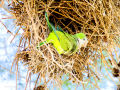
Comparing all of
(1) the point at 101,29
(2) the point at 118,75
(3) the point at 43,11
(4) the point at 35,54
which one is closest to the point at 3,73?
(4) the point at 35,54

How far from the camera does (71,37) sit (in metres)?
0.64

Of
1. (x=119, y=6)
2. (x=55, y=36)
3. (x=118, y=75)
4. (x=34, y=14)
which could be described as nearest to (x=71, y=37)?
(x=55, y=36)

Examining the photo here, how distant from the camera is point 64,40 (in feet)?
2.03

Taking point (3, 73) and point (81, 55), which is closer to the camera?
point (81, 55)

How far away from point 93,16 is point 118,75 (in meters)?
0.65

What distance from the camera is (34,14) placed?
507 mm

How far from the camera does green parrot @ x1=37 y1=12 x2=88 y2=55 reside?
0.57m

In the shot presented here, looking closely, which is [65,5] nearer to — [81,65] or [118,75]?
[81,65]

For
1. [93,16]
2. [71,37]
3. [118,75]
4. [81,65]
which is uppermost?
[93,16]

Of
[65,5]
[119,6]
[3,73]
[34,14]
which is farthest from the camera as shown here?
[3,73]

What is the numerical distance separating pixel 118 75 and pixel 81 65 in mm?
511

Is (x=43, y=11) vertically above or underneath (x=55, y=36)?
above

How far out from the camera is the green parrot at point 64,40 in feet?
1.86

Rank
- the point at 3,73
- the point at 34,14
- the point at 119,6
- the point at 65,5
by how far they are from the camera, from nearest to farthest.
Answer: the point at 34,14
the point at 65,5
the point at 119,6
the point at 3,73
